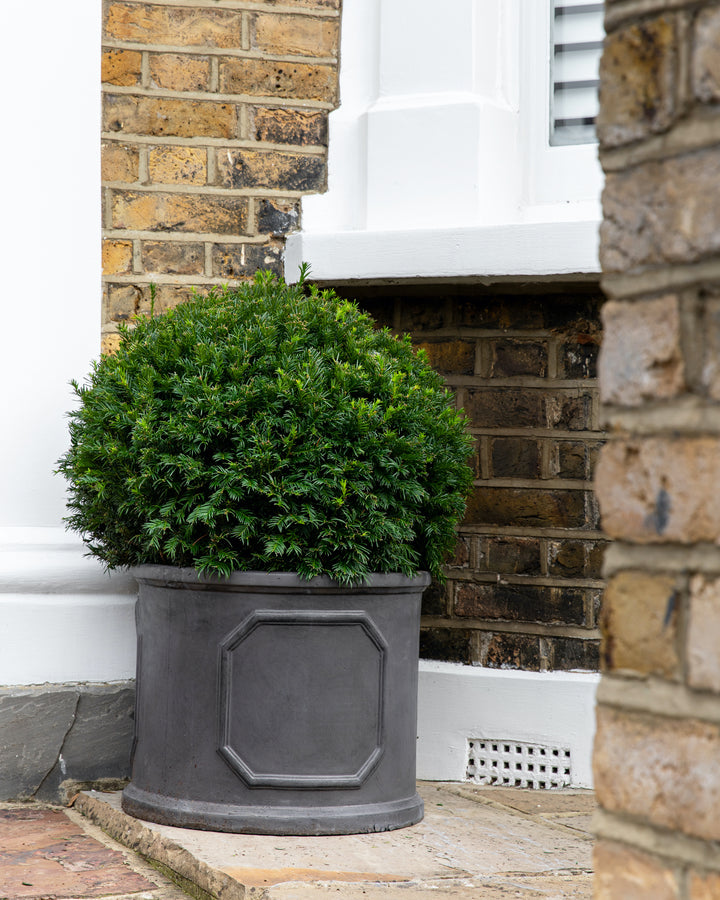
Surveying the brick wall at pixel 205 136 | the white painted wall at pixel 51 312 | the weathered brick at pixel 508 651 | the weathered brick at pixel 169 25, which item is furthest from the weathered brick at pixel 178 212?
the weathered brick at pixel 508 651

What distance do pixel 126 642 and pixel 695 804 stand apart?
6.84 ft

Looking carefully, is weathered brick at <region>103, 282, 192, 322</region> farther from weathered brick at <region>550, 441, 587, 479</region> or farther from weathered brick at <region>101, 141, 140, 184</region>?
weathered brick at <region>550, 441, 587, 479</region>

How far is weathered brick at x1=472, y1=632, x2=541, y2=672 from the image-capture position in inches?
111

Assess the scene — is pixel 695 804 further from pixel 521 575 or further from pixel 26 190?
pixel 26 190

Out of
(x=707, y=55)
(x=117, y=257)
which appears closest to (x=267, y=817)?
(x=117, y=257)

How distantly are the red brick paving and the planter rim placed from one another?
1.88ft

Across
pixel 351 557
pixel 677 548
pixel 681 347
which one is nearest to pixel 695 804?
pixel 677 548

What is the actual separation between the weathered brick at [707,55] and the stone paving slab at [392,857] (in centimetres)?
146

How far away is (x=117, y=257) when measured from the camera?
2.86 meters

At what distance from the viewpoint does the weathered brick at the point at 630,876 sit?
0.85 meters

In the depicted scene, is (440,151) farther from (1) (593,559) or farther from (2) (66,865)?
(2) (66,865)

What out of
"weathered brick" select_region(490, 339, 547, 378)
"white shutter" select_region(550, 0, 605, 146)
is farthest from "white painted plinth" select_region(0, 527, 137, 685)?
"white shutter" select_region(550, 0, 605, 146)

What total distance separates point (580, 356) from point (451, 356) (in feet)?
1.16

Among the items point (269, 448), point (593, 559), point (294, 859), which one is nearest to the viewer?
point (294, 859)
